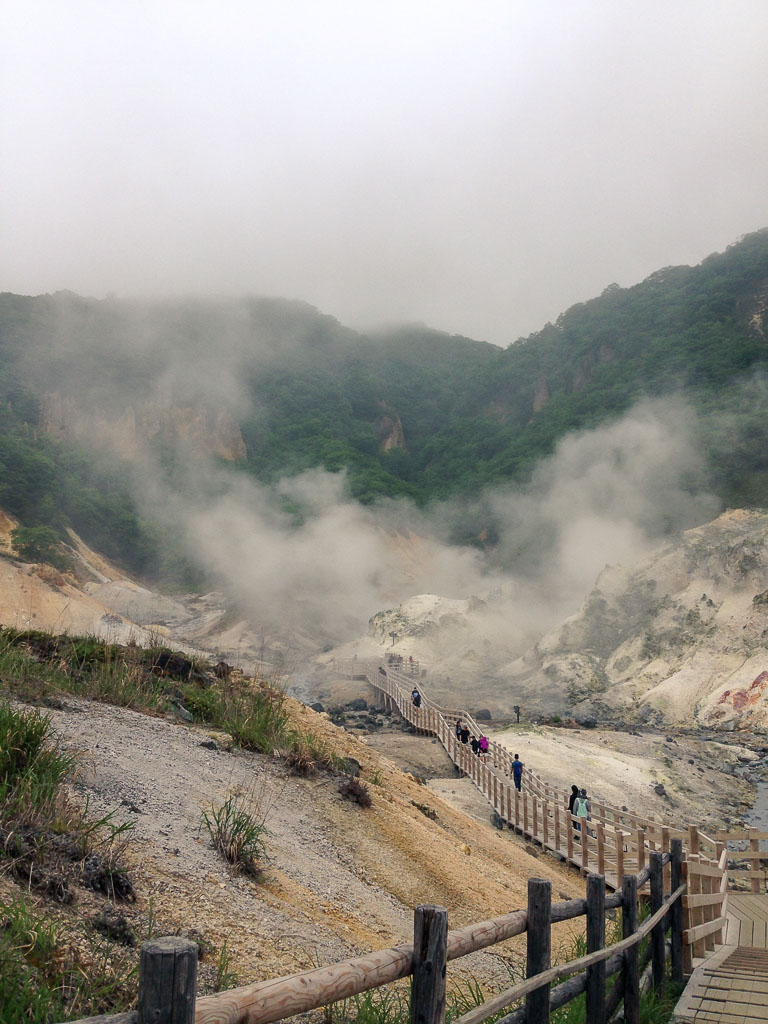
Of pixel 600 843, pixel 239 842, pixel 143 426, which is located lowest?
pixel 600 843

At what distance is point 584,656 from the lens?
4944 centimetres

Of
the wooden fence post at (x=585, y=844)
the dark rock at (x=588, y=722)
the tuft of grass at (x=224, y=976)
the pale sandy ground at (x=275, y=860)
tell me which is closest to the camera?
the tuft of grass at (x=224, y=976)

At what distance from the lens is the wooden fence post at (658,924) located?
5.59m

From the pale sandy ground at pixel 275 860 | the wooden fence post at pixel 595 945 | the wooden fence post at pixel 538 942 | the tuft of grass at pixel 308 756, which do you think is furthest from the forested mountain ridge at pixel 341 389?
the wooden fence post at pixel 538 942

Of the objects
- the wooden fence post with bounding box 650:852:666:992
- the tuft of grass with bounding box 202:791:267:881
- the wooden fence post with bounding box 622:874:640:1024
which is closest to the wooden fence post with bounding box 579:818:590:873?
the wooden fence post with bounding box 650:852:666:992

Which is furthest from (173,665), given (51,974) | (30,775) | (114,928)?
(51,974)

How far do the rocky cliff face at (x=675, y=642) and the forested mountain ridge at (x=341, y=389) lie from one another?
21013 mm

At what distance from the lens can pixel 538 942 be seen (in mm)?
3406

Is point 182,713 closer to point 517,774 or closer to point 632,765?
point 517,774

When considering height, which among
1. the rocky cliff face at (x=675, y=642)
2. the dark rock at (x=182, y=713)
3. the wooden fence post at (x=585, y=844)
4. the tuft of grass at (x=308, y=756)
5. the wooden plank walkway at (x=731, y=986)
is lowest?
the rocky cliff face at (x=675, y=642)

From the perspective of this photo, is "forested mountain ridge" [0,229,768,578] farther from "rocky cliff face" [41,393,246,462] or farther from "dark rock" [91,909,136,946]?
"dark rock" [91,909,136,946]

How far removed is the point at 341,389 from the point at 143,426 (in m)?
49.1

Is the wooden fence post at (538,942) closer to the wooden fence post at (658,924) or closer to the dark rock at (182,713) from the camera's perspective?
the wooden fence post at (658,924)

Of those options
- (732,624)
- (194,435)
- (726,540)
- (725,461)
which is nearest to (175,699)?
(732,624)
